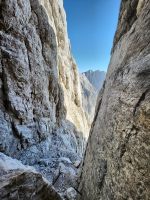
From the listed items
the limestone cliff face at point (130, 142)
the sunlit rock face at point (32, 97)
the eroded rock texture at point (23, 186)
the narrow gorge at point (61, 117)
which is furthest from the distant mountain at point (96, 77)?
the eroded rock texture at point (23, 186)

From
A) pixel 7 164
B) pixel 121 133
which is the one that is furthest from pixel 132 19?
pixel 7 164

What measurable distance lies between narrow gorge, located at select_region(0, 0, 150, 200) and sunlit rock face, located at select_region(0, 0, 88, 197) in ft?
0.26

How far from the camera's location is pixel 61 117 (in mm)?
24922

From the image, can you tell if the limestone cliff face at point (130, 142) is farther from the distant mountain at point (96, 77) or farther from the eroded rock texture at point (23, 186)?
the distant mountain at point (96, 77)

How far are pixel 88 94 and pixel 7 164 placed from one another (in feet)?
328

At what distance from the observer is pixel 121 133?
650cm

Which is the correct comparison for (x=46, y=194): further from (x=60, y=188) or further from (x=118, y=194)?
(x=60, y=188)

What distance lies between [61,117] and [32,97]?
681 cm

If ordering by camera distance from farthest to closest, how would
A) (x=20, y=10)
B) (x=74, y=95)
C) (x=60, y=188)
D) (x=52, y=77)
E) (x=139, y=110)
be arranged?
(x=74, y=95)
(x=52, y=77)
(x=20, y=10)
(x=60, y=188)
(x=139, y=110)

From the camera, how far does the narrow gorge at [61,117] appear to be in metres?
5.86

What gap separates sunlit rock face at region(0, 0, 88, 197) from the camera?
14953mm

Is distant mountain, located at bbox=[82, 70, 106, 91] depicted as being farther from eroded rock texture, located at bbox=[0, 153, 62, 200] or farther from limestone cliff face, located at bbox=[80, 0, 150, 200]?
eroded rock texture, located at bbox=[0, 153, 62, 200]

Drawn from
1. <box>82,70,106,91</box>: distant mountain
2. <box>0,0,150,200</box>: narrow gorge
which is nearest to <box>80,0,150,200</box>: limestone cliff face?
<box>0,0,150,200</box>: narrow gorge

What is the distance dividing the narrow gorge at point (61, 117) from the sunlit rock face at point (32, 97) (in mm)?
79
